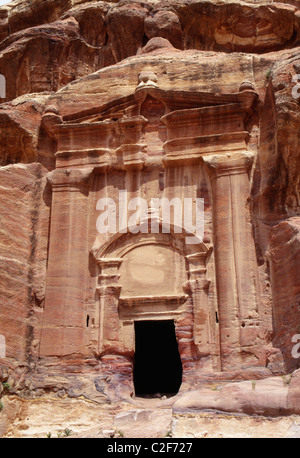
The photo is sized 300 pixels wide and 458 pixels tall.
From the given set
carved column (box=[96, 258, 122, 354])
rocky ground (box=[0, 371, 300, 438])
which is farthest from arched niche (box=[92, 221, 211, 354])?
rocky ground (box=[0, 371, 300, 438])

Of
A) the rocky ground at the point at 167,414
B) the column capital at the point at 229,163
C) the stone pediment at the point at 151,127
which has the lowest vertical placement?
the rocky ground at the point at 167,414

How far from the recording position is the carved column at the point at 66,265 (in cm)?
1227

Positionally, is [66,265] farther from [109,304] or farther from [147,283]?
[147,283]

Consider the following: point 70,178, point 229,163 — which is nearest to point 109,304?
point 70,178

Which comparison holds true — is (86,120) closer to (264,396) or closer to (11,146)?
(11,146)

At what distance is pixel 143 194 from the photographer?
44.8 ft

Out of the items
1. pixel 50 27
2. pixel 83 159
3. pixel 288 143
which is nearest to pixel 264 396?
pixel 288 143

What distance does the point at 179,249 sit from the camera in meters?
12.9

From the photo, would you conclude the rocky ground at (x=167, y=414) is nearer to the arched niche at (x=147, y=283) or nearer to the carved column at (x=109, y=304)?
the carved column at (x=109, y=304)

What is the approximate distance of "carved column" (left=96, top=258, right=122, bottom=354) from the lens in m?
12.2

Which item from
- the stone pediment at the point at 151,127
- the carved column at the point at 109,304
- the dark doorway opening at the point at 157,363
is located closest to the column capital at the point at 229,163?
the stone pediment at the point at 151,127

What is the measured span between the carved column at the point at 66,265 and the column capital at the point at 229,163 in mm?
2989

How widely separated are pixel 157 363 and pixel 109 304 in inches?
212

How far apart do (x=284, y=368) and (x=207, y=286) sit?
2420 millimetres
